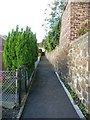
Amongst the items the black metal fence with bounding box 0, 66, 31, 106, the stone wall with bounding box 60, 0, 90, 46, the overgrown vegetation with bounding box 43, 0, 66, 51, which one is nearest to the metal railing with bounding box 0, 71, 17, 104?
the black metal fence with bounding box 0, 66, 31, 106

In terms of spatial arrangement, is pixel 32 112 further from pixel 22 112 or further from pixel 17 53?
pixel 17 53

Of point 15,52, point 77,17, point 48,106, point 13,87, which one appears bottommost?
point 48,106

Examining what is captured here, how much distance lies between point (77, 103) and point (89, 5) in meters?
6.02

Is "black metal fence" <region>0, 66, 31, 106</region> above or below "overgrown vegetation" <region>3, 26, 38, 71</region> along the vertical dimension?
below

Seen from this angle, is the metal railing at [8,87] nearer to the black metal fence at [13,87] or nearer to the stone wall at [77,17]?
the black metal fence at [13,87]

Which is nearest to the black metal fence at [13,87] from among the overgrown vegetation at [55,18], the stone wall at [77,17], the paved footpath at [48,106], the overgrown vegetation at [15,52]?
the paved footpath at [48,106]

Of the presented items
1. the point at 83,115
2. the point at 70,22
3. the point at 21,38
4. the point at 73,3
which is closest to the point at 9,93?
the point at 21,38

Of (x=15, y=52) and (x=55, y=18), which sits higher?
(x=55, y=18)

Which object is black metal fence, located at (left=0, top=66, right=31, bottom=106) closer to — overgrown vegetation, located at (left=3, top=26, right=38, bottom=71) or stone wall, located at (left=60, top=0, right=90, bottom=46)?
overgrown vegetation, located at (left=3, top=26, right=38, bottom=71)

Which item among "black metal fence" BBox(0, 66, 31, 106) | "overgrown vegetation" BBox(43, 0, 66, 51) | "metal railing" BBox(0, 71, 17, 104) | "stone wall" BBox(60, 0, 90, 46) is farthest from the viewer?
"overgrown vegetation" BBox(43, 0, 66, 51)

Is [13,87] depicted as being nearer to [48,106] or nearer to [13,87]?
[13,87]

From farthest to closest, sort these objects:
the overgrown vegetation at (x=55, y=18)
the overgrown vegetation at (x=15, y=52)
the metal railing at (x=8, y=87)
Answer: the overgrown vegetation at (x=55, y=18), the overgrown vegetation at (x=15, y=52), the metal railing at (x=8, y=87)

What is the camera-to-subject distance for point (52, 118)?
22.1 ft

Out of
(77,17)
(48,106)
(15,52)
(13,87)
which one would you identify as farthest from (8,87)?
(77,17)
